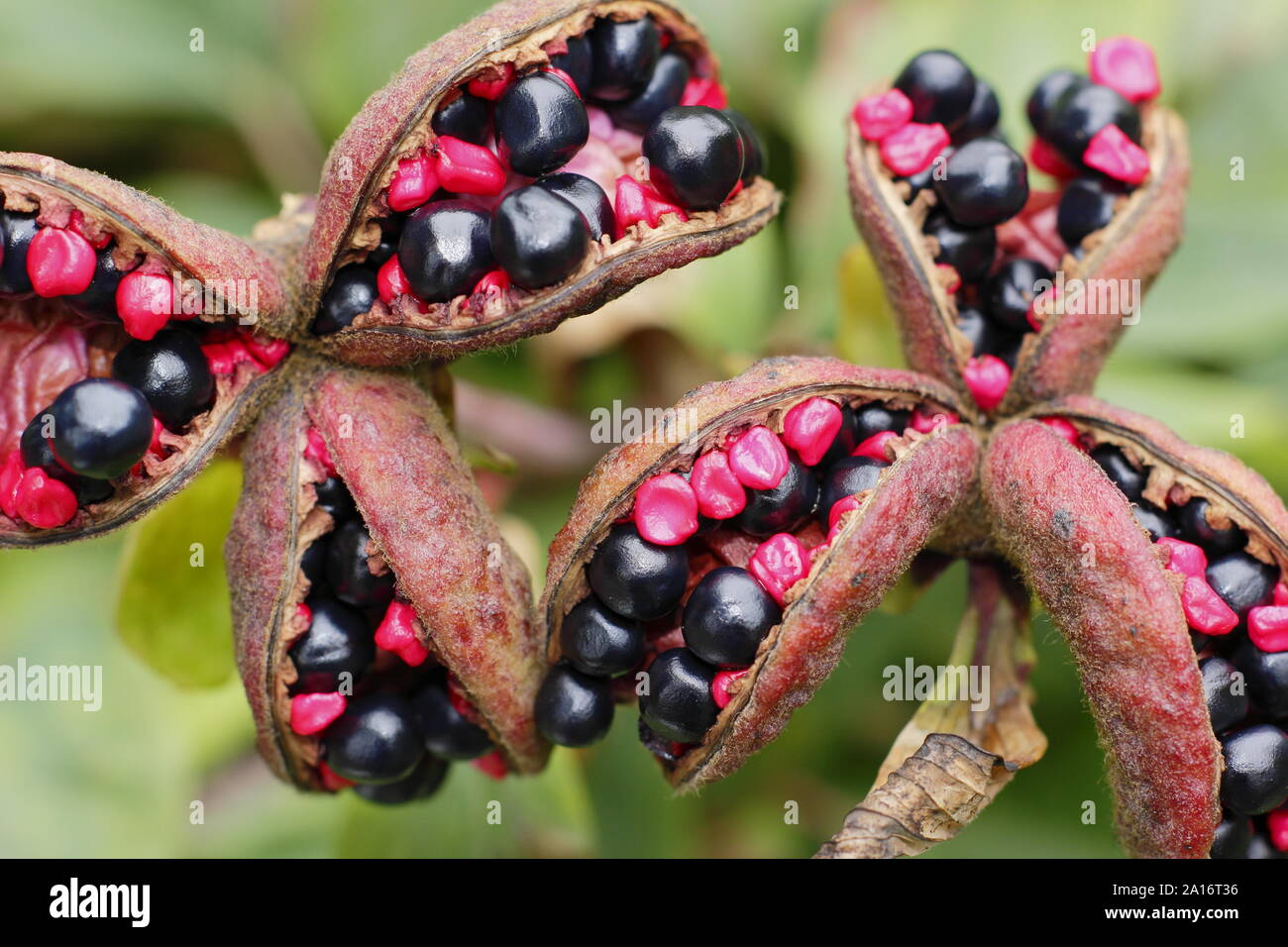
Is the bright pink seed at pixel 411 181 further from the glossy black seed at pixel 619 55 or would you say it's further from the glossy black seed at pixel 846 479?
the glossy black seed at pixel 846 479

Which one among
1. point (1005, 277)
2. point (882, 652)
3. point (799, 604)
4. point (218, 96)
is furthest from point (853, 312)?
point (218, 96)

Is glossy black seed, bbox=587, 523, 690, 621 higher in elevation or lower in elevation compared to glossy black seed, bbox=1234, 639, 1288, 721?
higher

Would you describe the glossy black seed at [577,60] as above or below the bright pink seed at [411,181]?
above

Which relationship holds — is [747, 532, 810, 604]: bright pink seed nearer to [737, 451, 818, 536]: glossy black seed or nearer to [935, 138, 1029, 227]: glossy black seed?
[737, 451, 818, 536]: glossy black seed

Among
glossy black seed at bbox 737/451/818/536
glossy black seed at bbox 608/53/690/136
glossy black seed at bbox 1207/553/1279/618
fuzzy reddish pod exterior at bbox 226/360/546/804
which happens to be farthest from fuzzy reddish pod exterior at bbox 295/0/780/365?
glossy black seed at bbox 1207/553/1279/618

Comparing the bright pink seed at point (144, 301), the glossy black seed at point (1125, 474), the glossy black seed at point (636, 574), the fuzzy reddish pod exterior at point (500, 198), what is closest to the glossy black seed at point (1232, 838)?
the glossy black seed at point (1125, 474)

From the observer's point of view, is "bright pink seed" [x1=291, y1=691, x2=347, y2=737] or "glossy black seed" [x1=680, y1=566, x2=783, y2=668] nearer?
"glossy black seed" [x1=680, y1=566, x2=783, y2=668]
